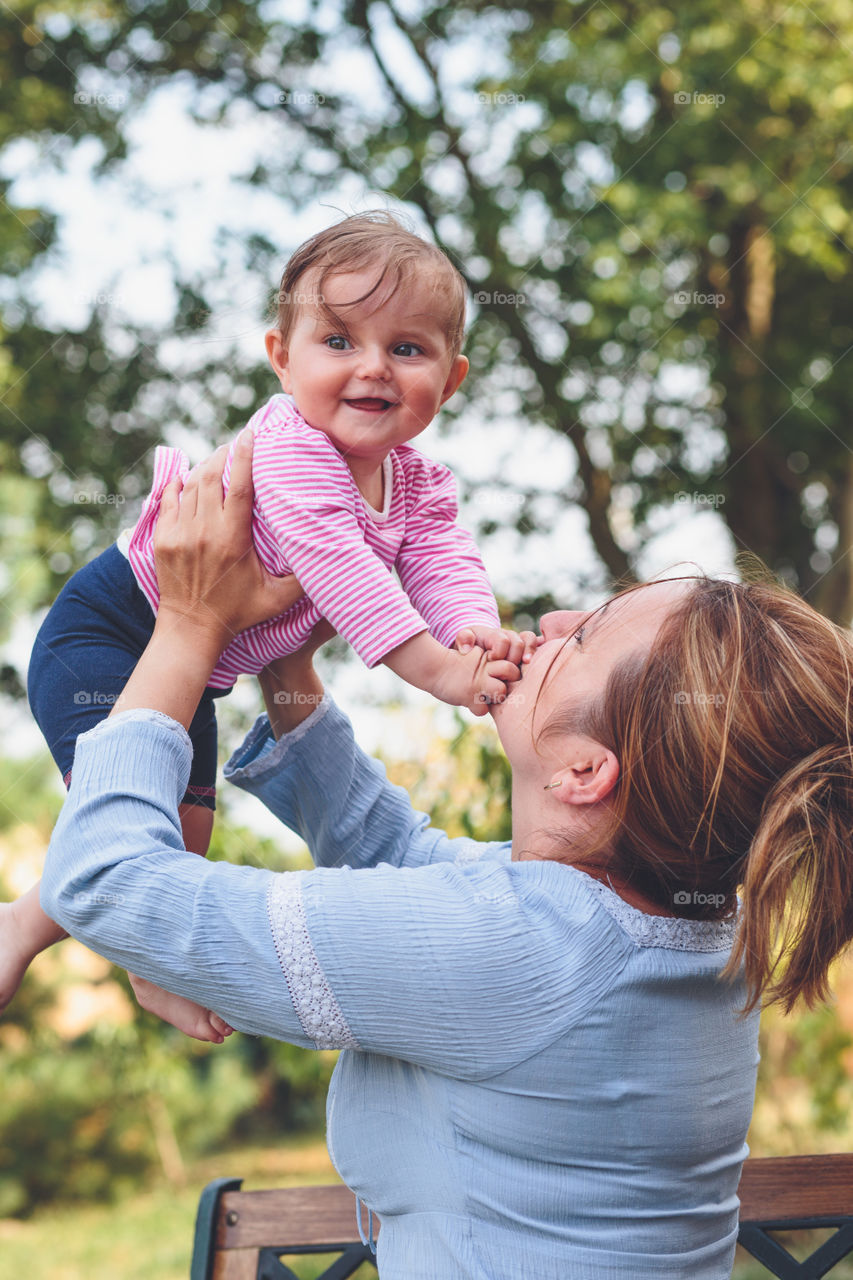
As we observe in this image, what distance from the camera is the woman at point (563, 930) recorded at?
118 centimetres

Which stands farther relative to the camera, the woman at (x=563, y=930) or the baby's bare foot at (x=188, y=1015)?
the baby's bare foot at (x=188, y=1015)

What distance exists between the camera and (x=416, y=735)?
343 cm

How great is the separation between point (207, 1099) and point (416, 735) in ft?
13.6

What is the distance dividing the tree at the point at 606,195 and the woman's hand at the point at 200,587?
136 inches

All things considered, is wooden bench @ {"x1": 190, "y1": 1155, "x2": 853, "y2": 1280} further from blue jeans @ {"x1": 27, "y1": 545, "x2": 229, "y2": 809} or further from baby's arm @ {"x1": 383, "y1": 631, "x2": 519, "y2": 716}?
baby's arm @ {"x1": 383, "y1": 631, "x2": 519, "y2": 716}

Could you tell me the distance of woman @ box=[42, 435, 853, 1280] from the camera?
1.18m

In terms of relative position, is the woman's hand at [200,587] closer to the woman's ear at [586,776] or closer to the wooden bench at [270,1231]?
the woman's ear at [586,776]

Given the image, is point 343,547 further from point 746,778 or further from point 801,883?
point 801,883

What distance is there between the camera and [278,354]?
165 centimetres

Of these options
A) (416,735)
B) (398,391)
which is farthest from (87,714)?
(416,735)

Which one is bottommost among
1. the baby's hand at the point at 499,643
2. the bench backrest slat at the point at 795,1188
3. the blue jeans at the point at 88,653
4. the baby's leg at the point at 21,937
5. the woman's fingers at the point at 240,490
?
the bench backrest slat at the point at 795,1188

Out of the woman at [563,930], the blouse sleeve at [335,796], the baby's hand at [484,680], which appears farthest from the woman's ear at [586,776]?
the blouse sleeve at [335,796]

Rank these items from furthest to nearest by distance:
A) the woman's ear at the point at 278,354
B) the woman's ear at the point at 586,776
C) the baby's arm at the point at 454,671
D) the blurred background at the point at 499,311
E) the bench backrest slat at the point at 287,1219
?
the blurred background at the point at 499,311, the bench backrest slat at the point at 287,1219, the woman's ear at the point at 278,354, the baby's arm at the point at 454,671, the woman's ear at the point at 586,776

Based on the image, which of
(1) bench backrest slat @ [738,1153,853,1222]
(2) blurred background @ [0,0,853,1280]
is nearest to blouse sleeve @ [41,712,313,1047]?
(1) bench backrest slat @ [738,1153,853,1222]
